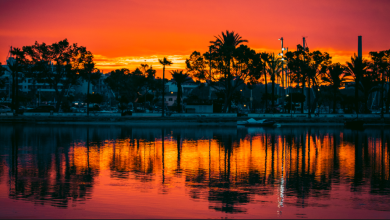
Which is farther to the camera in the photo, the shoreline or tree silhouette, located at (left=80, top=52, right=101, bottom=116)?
tree silhouette, located at (left=80, top=52, right=101, bottom=116)

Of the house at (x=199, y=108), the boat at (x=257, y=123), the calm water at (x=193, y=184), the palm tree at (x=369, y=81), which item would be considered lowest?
the calm water at (x=193, y=184)

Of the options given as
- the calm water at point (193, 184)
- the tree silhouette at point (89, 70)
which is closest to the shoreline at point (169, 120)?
the tree silhouette at point (89, 70)

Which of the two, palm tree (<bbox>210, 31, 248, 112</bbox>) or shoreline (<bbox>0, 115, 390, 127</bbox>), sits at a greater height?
palm tree (<bbox>210, 31, 248, 112</bbox>)

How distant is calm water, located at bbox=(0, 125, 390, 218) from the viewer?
47.0 ft

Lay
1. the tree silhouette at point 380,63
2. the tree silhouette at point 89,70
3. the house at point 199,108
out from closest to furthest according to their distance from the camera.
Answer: the house at point 199,108, the tree silhouette at point 380,63, the tree silhouette at point 89,70

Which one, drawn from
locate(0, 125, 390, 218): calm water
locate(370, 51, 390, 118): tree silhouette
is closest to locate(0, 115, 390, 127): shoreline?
locate(370, 51, 390, 118): tree silhouette

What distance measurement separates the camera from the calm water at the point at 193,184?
1434cm

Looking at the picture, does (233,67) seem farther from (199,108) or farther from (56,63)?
(56,63)

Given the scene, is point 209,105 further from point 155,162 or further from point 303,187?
point 303,187

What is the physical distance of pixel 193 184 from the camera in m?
19.4

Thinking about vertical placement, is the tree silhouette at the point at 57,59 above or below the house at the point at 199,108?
above

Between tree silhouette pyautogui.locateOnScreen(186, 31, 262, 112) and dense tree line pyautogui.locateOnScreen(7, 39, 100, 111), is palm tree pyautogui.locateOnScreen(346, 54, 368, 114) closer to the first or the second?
tree silhouette pyautogui.locateOnScreen(186, 31, 262, 112)

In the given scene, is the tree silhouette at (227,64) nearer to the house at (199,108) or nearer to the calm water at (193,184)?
the house at (199,108)

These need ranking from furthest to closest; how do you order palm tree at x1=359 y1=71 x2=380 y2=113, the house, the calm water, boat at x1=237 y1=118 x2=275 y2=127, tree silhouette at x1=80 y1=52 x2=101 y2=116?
tree silhouette at x1=80 y1=52 x2=101 y2=116, palm tree at x1=359 y1=71 x2=380 y2=113, the house, boat at x1=237 y1=118 x2=275 y2=127, the calm water
